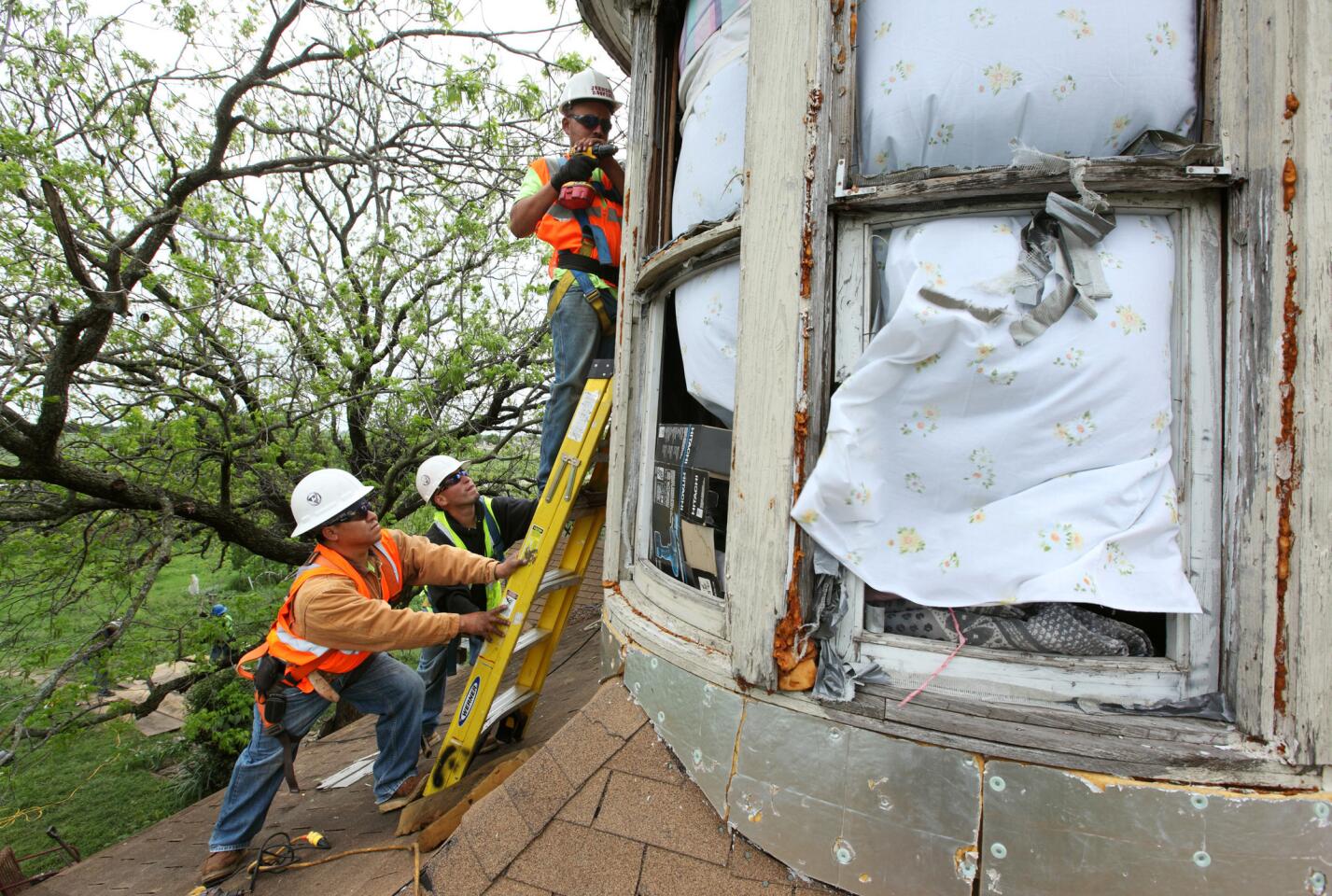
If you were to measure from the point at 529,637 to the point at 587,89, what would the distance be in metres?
2.91

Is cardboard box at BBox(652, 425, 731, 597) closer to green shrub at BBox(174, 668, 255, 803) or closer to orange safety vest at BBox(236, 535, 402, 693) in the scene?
orange safety vest at BBox(236, 535, 402, 693)

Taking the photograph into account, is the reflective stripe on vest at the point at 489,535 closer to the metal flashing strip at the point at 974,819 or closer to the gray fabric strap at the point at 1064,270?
the metal flashing strip at the point at 974,819

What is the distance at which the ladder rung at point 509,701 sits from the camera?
3.66 m

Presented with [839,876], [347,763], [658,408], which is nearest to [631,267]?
[658,408]

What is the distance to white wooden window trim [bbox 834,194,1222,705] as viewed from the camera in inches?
79.6

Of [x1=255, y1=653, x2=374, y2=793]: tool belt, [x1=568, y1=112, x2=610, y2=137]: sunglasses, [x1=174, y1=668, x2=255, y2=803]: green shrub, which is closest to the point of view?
[x1=255, y1=653, x2=374, y2=793]: tool belt

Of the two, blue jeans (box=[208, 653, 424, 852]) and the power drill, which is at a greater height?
the power drill

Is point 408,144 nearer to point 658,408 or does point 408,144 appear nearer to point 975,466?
point 658,408

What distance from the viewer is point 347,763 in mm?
4824

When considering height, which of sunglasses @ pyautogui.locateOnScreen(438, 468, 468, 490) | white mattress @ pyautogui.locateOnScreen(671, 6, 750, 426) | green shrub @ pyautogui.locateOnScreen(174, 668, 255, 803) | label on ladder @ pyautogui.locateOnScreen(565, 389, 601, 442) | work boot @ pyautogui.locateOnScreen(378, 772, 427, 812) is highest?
white mattress @ pyautogui.locateOnScreen(671, 6, 750, 426)

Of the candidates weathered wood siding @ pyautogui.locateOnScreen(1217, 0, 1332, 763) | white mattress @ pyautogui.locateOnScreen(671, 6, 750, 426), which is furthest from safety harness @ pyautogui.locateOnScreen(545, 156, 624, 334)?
weathered wood siding @ pyautogui.locateOnScreen(1217, 0, 1332, 763)

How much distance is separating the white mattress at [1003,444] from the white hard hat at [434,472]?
2665 mm

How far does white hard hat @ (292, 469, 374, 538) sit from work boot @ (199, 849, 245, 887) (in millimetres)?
1532

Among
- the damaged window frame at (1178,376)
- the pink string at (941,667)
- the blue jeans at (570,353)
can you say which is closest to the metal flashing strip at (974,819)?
the pink string at (941,667)
